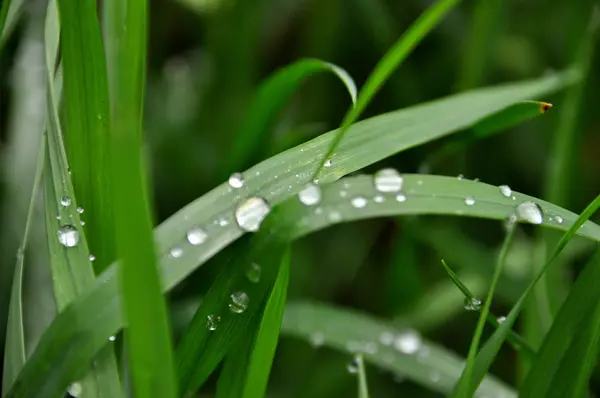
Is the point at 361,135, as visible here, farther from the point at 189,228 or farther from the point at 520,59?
the point at 520,59

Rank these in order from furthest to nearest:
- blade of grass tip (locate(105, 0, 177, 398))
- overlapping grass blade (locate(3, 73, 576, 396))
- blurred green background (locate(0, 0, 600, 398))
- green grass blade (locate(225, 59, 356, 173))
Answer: blurred green background (locate(0, 0, 600, 398)) < green grass blade (locate(225, 59, 356, 173)) < overlapping grass blade (locate(3, 73, 576, 396)) < blade of grass tip (locate(105, 0, 177, 398))

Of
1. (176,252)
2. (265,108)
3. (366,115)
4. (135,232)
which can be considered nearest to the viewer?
(135,232)

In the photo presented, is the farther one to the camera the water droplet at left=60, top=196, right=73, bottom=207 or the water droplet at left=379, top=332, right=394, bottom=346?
the water droplet at left=379, top=332, right=394, bottom=346

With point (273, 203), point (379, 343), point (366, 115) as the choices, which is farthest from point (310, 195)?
point (366, 115)

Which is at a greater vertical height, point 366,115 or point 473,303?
point 366,115

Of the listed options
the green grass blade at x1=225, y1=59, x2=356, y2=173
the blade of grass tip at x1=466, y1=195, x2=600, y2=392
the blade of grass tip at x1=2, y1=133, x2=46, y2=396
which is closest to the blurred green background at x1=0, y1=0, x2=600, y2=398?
the green grass blade at x1=225, y1=59, x2=356, y2=173

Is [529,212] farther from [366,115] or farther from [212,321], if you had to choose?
[366,115]

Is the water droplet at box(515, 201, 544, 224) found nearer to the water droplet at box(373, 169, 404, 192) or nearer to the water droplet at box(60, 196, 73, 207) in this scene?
the water droplet at box(373, 169, 404, 192)

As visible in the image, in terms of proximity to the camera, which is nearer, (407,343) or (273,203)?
(273,203)

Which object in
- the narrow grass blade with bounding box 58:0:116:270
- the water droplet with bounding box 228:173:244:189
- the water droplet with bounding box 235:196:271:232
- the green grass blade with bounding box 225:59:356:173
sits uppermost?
the green grass blade with bounding box 225:59:356:173
